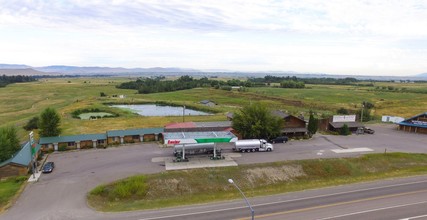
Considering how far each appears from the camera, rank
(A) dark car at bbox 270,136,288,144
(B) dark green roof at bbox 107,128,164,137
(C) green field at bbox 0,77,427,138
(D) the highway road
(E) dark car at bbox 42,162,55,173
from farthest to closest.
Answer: (C) green field at bbox 0,77,427,138
(A) dark car at bbox 270,136,288,144
(B) dark green roof at bbox 107,128,164,137
(E) dark car at bbox 42,162,55,173
(D) the highway road

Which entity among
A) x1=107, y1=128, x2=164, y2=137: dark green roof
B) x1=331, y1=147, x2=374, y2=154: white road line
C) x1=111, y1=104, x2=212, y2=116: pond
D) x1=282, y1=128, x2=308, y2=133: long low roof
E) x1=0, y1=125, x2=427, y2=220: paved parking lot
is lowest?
x1=111, y1=104, x2=212, y2=116: pond

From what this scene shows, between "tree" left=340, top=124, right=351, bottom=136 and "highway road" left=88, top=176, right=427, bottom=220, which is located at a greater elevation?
"tree" left=340, top=124, right=351, bottom=136

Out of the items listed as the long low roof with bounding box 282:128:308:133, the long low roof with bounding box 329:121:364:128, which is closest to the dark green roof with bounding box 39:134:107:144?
the long low roof with bounding box 282:128:308:133

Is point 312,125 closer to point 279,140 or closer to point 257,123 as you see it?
point 279,140

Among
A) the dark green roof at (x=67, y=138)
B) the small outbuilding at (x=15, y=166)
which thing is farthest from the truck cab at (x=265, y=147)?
the small outbuilding at (x=15, y=166)

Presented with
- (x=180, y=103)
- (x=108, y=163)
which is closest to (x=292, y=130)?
(x=108, y=163)

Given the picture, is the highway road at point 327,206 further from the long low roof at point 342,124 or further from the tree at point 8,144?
the long low roof at point 342,124

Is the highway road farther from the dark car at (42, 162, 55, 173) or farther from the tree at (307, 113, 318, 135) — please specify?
the tree at (307, 113, 318, 135)
